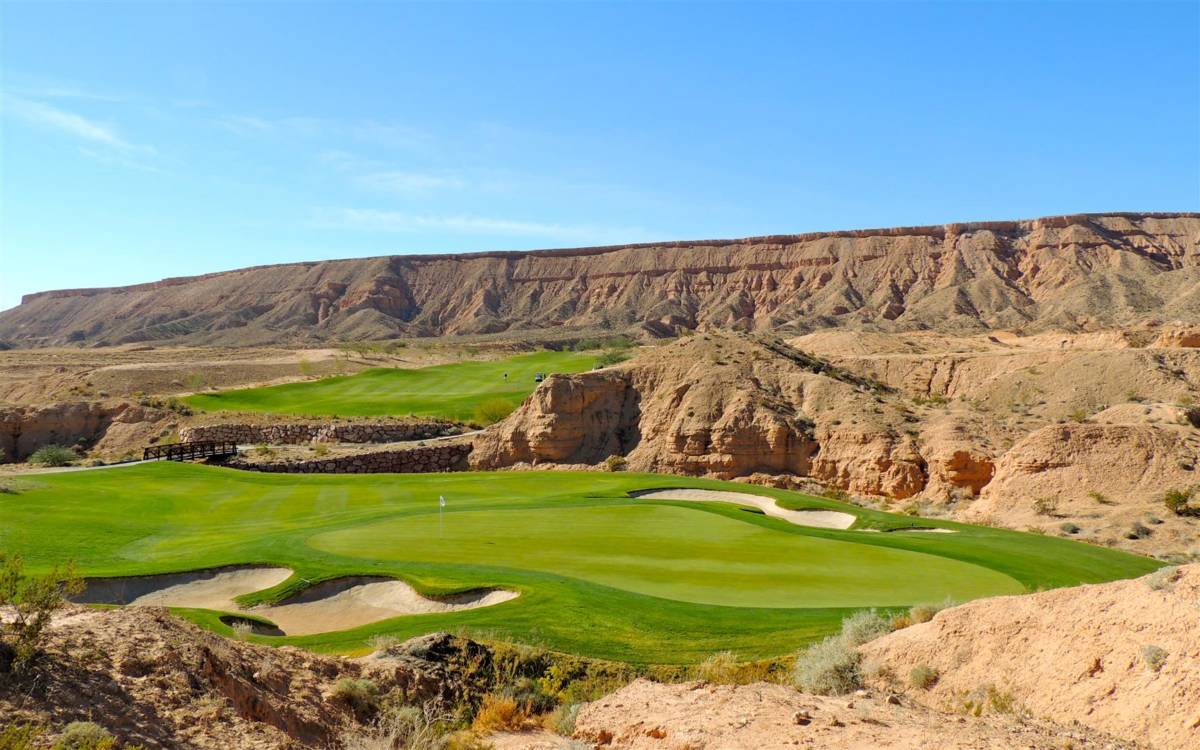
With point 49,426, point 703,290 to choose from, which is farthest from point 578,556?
point 703,290

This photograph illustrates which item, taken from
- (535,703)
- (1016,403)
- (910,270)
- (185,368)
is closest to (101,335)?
(185,368)

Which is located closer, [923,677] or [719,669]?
[923,677]

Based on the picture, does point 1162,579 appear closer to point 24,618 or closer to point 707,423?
point 24,618

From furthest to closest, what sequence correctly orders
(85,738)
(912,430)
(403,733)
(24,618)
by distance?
1. (912,430)
2. (403,733)
3. (24,618)
4. (85,738)

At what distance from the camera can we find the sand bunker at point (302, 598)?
47.6ft

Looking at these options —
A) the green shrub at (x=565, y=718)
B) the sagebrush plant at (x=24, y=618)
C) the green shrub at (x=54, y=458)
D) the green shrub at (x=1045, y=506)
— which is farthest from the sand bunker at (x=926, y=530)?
the green shrub at (x=54, y=458)

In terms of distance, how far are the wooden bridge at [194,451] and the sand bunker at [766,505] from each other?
71.2ft

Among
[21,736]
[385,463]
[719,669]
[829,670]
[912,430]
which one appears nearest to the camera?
[21,736]

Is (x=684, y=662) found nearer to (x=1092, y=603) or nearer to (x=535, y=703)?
(x=535, y=703)

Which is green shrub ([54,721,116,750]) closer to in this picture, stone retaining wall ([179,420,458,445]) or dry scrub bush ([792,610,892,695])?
dry scrub bush ([792,610,892,695])

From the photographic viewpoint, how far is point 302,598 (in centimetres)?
1541

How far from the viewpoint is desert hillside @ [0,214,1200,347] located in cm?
9821

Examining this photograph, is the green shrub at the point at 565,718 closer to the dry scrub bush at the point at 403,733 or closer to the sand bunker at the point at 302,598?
the dry scrub bush at the point at 403,733

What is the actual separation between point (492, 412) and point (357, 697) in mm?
42304
